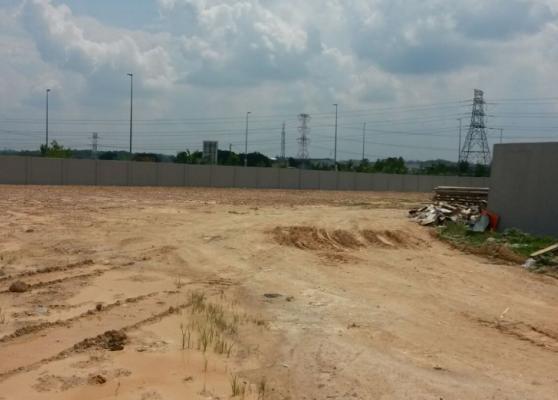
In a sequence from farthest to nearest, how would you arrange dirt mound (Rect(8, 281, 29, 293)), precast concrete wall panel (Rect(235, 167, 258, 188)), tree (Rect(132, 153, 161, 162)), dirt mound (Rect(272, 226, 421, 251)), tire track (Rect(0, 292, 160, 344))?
tree (Rect(132, 153, 161, 162)) < precast concrete wall panel (Rect(235, 167, 258, 188)) < dirt mound (Rect(272, 226, 421, 251)) < dirt mound (Rect(8, 281, 29, 293)) < tire track (Rect(0, 292, 160, 344))

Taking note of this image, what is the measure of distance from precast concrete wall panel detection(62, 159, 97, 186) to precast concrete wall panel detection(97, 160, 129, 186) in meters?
0.53

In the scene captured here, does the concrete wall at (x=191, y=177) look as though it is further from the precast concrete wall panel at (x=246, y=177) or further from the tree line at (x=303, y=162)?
the tree line at (x=303, y=162)

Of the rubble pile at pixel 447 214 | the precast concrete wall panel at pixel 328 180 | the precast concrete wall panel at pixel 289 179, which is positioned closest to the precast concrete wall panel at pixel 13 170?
the precast concrete wall panel at pixel 289 179

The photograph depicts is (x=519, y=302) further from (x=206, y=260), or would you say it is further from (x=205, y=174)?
(x=205, y=174)

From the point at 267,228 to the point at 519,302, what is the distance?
9124 mm

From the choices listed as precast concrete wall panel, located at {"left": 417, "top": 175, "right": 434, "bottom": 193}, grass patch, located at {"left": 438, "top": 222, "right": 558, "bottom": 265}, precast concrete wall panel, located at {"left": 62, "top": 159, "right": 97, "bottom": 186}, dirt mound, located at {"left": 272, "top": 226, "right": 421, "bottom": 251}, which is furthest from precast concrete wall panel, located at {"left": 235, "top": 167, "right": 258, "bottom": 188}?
dirt mound, located at {"left": 272, "top": 226, "right": 421, "bottom": 251}

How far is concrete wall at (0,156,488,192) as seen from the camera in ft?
157

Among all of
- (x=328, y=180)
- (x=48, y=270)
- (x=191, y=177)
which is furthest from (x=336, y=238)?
(x=328, y=180)

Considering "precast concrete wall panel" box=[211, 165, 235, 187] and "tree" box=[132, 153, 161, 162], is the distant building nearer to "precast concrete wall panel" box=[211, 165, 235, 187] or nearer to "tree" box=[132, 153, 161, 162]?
"tree" box=[132, 153, 161, 162]

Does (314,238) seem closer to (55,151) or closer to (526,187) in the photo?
(526,187)

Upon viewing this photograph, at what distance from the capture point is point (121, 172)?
53.0 metres

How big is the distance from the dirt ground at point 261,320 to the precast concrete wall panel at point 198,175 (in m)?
41.4

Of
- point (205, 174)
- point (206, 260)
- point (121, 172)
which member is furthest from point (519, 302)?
point (205, 174)

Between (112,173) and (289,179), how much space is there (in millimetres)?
21448
